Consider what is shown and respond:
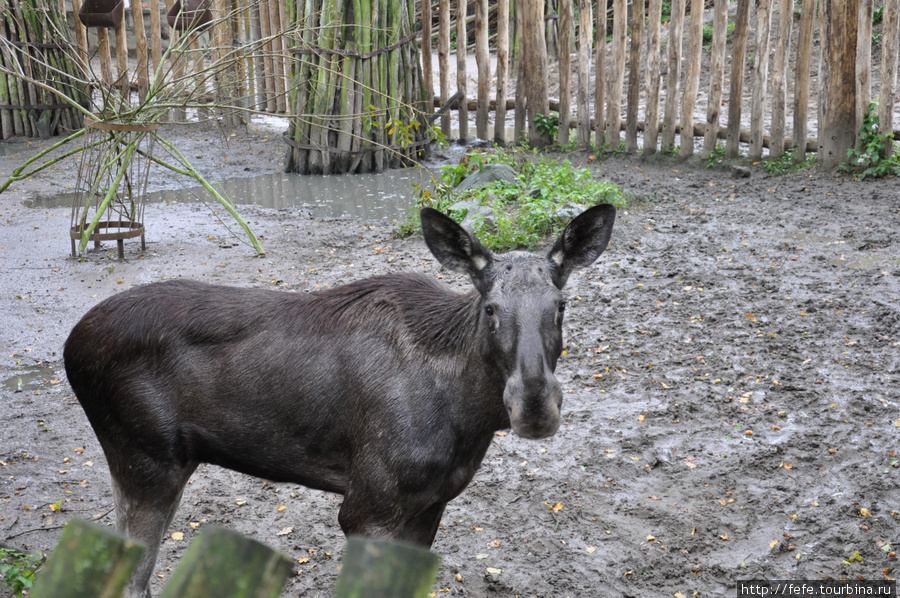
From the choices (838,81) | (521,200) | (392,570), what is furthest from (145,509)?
(838,81)

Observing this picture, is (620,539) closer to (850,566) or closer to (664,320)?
(850,566)

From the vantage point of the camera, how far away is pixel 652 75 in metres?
12.3

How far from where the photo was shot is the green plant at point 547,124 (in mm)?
14086

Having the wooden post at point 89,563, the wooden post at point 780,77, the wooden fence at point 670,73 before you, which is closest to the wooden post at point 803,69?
the wooden fence at point 670,73

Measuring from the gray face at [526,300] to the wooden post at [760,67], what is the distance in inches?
349

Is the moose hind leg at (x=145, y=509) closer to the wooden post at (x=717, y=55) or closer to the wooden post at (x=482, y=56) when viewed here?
the wooden post at (x=717, y=55)

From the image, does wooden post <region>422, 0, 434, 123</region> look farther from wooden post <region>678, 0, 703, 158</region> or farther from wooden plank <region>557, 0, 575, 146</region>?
wooden post <region>678, 0, 703, 158</region>

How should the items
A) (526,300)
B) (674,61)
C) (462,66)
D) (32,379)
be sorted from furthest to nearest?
(462,66) → (674,61) → (32,379) → (526,300)

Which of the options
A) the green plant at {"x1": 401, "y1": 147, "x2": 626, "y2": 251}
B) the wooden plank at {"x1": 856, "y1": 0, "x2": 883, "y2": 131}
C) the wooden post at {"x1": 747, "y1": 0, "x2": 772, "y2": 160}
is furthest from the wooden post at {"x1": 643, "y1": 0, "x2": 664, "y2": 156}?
the wooden plank at {"x1": 856, "y1": 0, "x2": 883, "y2": 131}

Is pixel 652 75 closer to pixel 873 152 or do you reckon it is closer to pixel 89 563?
pixel 873 152

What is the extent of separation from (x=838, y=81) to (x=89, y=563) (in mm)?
11372

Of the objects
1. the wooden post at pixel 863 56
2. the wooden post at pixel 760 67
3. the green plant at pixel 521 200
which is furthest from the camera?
the wooden post at pixel 760 67

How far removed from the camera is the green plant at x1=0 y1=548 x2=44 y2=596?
11.2 ft

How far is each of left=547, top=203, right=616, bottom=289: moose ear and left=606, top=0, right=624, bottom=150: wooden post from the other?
943 cm
